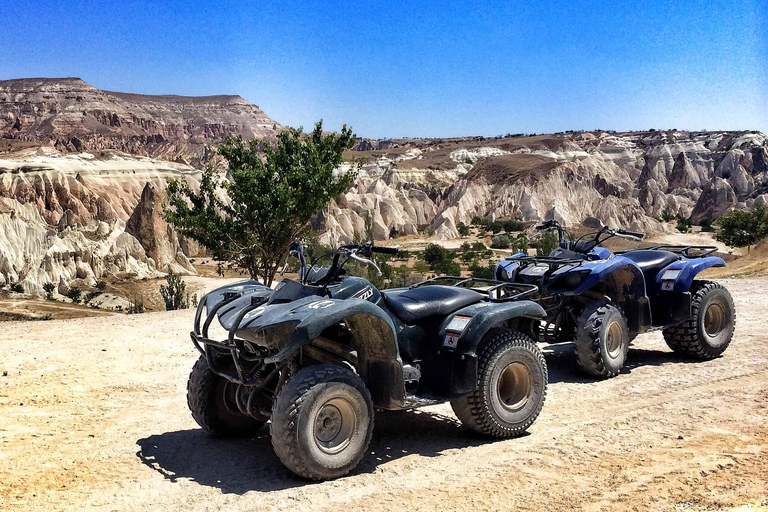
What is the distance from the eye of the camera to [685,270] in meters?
9.64

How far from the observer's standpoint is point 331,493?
5.17m

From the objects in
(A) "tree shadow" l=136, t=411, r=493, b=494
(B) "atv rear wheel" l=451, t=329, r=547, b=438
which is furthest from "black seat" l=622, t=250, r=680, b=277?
(A) "tree shadow" l=136, t=411, r=493, b=494

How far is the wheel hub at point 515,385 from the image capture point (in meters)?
6.59

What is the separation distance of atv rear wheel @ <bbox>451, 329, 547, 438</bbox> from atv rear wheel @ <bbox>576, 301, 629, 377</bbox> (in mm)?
1979

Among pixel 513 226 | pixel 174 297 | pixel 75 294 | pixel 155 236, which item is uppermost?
pixel 513 226

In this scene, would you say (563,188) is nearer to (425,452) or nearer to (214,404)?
(425,452)

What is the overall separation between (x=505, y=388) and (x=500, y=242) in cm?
4814

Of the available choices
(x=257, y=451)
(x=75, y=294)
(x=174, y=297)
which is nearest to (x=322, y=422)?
(x=257, y=451)

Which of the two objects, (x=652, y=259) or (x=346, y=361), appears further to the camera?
(x=652, y=259)

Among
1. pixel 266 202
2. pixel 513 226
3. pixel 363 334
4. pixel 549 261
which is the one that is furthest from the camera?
pixel 513 226

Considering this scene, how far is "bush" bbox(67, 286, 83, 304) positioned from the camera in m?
26.9

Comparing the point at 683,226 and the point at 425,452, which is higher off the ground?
the point at 683,226

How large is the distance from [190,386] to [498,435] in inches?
112

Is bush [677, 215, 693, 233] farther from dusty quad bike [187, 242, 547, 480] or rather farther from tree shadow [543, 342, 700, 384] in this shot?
dusty quad bike [187, 242, 547, 480]
